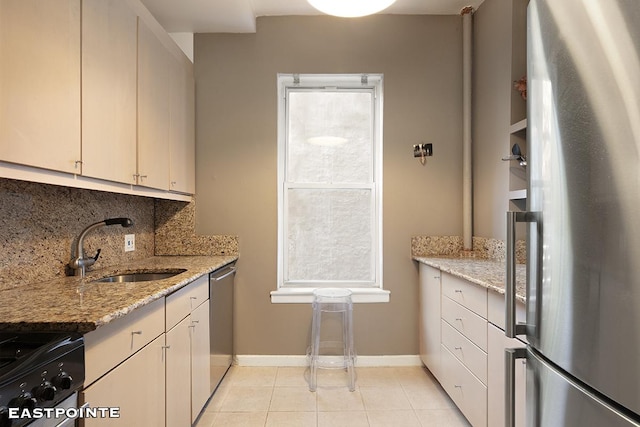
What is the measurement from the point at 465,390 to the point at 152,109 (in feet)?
8.11

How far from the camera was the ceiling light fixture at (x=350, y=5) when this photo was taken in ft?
6.02

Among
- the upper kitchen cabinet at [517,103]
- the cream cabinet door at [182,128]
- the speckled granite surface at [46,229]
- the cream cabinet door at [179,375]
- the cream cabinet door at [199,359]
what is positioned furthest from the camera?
the cream cabinet door at [182,128]

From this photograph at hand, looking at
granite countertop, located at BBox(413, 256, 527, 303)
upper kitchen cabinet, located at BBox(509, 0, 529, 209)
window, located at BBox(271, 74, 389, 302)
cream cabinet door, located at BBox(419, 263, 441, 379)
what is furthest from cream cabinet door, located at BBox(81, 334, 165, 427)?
upper kitchen cabinet, located at BBox(509, 0, 529, 209)

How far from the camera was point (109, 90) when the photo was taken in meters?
1.67

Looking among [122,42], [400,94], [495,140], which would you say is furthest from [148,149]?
[495,140]

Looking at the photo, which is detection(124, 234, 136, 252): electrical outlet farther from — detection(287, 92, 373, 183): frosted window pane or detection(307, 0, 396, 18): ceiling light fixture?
detection(307, 0, 396, 18): ceiling light fixture

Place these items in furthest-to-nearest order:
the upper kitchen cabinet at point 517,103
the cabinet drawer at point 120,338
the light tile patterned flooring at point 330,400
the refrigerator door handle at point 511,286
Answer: the upper kitchen cabinet at point 517,103, the light tile patterned flooring at point 330,400, the cabinet drawer at point 120,338, the refrigerator door handle at point 511,286

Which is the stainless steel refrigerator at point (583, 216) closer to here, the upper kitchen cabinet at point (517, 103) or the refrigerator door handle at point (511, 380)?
the refrigerator door handle at point (511, 380)

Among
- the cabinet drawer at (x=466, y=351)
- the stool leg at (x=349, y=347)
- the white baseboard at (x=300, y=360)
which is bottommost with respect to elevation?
the white baseboard at (x=300, y=360)

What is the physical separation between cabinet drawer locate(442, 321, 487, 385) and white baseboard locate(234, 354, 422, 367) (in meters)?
0.65

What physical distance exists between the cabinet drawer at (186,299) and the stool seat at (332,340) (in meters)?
0.84

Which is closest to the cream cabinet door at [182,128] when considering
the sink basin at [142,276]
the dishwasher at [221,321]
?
the sink basin at [142,276]

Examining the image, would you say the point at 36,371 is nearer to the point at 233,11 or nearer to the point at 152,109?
the point at 152,109

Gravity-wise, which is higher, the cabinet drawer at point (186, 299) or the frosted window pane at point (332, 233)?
the frosted window pane at point (332, 233)
